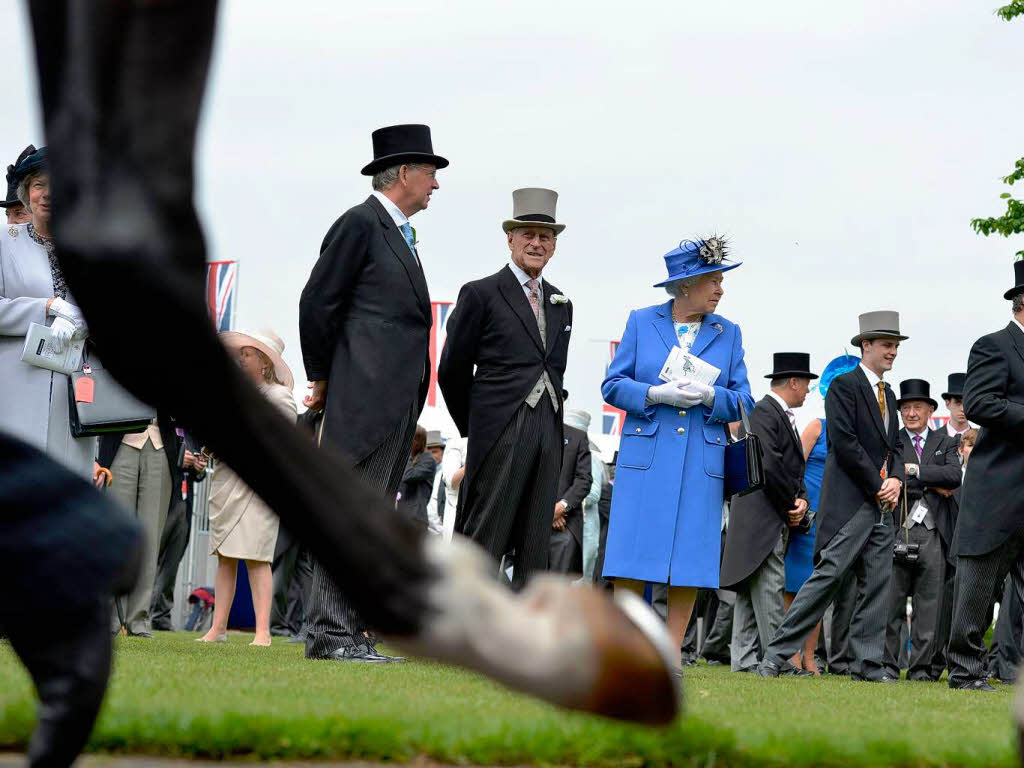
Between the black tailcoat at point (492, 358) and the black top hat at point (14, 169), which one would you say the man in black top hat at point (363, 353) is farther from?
the black top hat at point (14, 169)

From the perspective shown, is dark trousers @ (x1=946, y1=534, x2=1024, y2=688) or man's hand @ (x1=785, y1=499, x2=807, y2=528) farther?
man's hand @ (x1=785, y1=499, x2=807, y2=528)

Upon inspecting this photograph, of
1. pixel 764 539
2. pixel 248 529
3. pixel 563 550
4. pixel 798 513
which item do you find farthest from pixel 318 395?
pixel 563 550

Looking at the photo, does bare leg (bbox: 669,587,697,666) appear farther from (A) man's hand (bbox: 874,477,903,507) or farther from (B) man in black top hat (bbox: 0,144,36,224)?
(B) man in black top hat (bbox: 0,144,36,224)

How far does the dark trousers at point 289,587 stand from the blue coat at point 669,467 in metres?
5.72

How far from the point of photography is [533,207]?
888 centimetres

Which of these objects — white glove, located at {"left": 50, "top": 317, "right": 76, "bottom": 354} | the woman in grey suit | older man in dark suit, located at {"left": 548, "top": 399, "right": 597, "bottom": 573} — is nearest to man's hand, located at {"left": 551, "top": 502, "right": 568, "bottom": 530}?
older man in dark suit, located at {"left": 548, "top": 399, "right": 597, "bottom": 573}

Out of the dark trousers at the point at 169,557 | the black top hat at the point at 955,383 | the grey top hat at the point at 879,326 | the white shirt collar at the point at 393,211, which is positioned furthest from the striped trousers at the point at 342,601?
the black top hat at the point at 955,383

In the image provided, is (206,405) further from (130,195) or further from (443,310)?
(443,310)

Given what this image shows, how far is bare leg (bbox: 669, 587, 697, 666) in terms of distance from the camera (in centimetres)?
812

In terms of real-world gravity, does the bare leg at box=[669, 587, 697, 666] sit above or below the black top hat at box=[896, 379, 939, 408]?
below

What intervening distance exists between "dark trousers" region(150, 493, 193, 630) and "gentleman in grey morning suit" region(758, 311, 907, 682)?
20.8 feet

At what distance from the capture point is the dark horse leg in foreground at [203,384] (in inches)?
68.2

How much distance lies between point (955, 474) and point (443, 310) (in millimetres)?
18830

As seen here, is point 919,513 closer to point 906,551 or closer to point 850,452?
point 906,551
